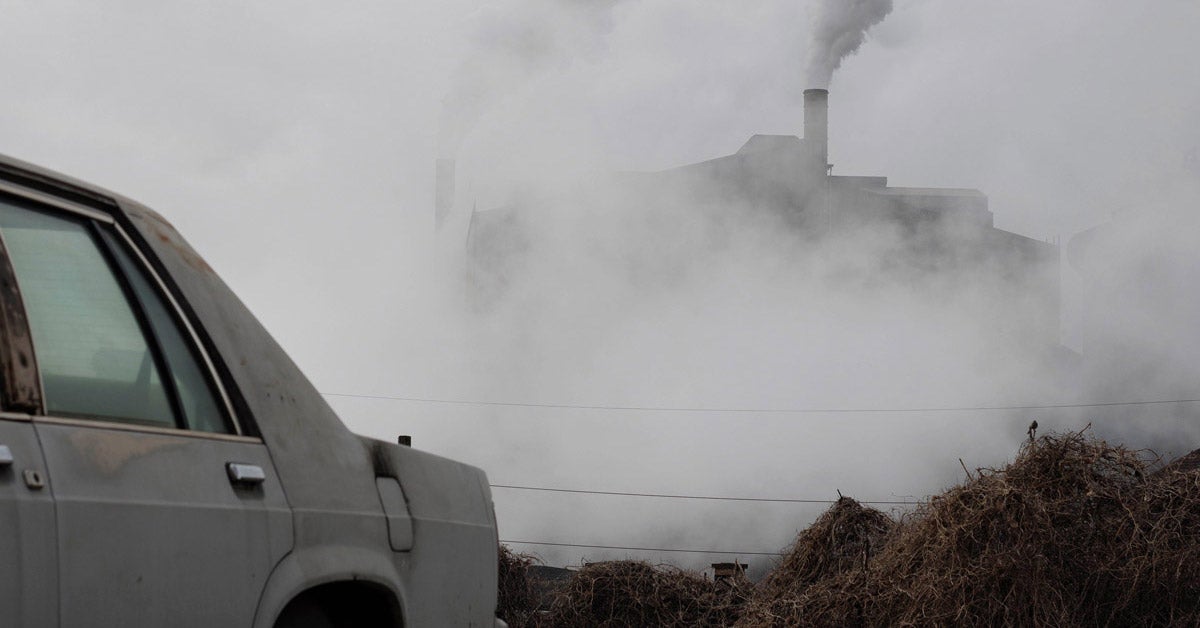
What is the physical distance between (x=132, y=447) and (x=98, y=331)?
0.25 m

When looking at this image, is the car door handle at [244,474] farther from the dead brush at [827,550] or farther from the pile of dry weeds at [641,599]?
the pile of dry weeds at [641,599]

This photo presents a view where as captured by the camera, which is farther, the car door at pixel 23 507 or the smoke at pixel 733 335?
the smoke at pixel 733 335

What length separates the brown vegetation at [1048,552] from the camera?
26.0ft

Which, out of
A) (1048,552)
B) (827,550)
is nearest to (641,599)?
(827,550)

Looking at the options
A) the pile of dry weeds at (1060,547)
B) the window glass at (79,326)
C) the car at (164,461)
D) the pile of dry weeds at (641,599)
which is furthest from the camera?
the pile of dry weeds at (641,599)

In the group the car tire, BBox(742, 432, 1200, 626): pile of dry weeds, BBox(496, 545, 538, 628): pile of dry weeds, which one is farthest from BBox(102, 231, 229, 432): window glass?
BBox(496, 545, 538, 628): pile of dry weeds

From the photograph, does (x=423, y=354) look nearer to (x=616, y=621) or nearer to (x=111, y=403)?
(x=616, y=621)

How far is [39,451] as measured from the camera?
2.01 metres

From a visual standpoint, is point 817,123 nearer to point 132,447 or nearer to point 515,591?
point 515,591

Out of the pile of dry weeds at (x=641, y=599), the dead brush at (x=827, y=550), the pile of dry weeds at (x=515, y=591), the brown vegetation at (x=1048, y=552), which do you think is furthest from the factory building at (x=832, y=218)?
the brown vegetation at (x=1048, y=552)

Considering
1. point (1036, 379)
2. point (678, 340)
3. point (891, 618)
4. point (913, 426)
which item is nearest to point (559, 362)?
point (678, 340)

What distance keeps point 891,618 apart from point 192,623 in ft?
22.7

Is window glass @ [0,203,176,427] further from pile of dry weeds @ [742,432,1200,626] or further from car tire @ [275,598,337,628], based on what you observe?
pile of dry weeds @ [742,432,1200,626]

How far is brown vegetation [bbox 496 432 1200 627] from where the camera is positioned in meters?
7.93
